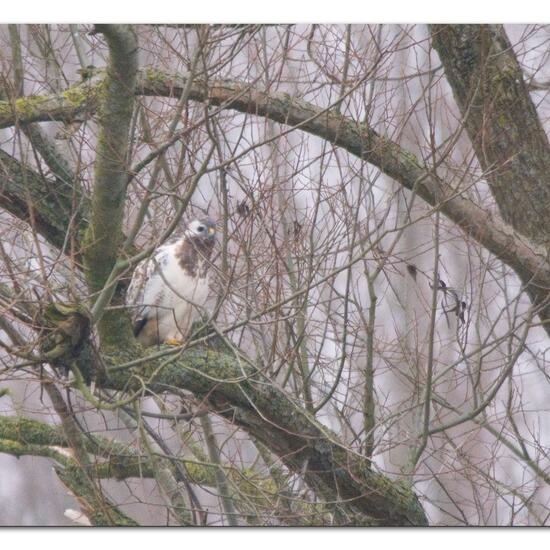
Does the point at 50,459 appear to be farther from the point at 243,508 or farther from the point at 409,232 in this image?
the point at 409,232

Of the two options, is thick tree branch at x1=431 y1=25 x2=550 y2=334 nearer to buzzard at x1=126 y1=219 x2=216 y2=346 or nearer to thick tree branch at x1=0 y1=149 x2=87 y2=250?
buzzard at x1=126 y1=219 x2=216 y2=346

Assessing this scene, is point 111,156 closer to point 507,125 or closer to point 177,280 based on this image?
point 177,280

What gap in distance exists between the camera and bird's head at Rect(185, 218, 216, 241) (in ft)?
11.0

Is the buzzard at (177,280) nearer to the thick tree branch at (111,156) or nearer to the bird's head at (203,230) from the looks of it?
the bird's head at (203,230)

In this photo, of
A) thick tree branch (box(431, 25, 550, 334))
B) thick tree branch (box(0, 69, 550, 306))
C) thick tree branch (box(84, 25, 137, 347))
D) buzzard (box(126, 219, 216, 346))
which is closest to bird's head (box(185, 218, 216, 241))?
buzzard (box(126, 219, 216, 346))

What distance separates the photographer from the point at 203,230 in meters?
3.36

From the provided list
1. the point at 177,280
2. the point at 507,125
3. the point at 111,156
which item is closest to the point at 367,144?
the point at 507,125

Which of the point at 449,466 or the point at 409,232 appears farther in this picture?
the point at 409,232

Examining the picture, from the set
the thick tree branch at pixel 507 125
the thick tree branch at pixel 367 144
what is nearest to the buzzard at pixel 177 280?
the thick tree branch at pixel 367 144

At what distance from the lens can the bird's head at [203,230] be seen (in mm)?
3344

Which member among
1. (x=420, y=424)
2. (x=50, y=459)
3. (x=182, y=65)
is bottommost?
(x=420, y=424)

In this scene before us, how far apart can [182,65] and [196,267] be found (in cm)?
72
